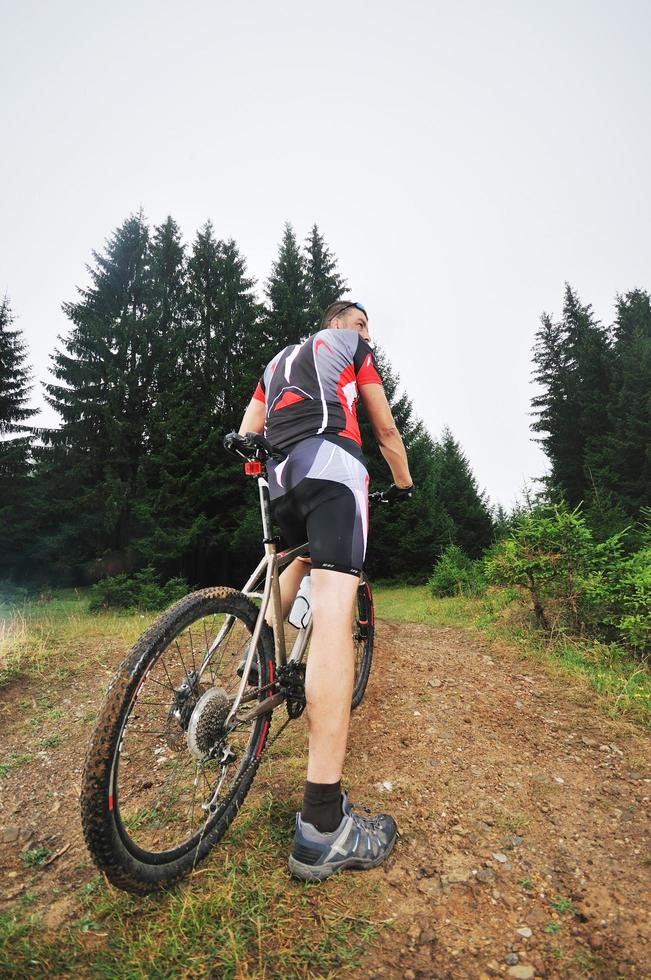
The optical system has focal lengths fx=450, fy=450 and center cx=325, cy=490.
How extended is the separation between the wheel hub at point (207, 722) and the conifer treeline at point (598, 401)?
18676mm

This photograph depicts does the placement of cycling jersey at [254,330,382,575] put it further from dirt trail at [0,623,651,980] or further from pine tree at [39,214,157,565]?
pine tree at [39,214,157,565]

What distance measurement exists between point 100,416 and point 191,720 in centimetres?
1769

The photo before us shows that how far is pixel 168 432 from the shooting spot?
51.6 ft

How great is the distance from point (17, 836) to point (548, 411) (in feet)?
107

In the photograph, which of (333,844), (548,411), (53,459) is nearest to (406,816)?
(333,844)

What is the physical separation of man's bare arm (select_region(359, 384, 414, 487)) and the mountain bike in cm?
51

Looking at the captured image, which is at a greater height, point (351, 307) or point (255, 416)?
point (351, 307)

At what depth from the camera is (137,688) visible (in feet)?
4.25

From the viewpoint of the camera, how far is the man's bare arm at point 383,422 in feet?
6.70

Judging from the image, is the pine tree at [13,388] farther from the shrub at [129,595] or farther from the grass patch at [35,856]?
the grass patch at [35,856]

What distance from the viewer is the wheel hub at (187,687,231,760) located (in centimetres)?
151

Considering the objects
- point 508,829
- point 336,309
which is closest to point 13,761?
point 508,829

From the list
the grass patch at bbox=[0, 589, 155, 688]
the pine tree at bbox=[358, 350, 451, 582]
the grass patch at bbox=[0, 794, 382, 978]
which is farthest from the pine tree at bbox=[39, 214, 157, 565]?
the grass patch at bbox=[0, 794, 382, 978]

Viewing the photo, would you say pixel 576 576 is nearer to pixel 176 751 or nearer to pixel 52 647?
pixel 176 751
